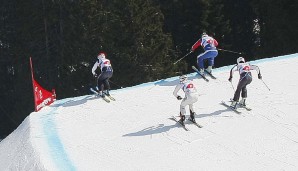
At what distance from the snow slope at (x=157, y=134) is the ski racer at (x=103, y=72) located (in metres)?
0.38

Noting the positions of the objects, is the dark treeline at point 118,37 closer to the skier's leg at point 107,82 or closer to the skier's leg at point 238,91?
the skier's leg at point 107,82

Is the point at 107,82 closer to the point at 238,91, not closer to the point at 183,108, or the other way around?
the point at 183,108

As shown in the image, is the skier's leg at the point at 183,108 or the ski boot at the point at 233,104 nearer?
the skier's leg at the point at 183,108

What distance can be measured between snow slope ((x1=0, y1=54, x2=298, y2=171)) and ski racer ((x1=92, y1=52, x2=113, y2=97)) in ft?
1.26

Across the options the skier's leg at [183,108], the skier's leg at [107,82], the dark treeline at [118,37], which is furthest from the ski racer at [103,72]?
the dark treeline at [118,37]

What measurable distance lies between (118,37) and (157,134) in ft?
45.8

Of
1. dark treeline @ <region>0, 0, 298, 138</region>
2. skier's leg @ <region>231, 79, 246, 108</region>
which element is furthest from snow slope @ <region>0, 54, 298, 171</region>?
dark treeline @ <region>0, 0, 298, 138</region>

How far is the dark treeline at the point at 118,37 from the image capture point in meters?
26.0

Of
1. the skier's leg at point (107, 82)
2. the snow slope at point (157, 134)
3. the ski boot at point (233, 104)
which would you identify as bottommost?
the snow slope at point (157, 134)

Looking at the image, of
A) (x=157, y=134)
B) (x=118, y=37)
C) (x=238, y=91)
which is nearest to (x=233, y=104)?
(x=238, y=91)

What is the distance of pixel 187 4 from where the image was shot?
3011cm

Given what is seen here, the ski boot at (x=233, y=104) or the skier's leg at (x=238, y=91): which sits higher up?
the skier's leg at (x=238, y=91)

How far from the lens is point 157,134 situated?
503 inches

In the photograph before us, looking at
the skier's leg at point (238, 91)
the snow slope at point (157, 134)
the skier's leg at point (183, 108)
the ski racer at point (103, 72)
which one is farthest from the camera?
the ski racer at point (103, 72)
